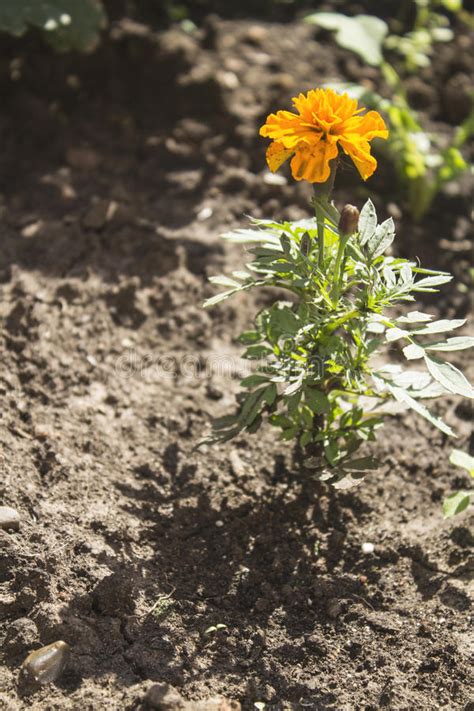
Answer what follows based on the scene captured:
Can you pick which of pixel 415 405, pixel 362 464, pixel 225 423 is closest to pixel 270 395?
pixel 225 423

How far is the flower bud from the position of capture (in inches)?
79.1

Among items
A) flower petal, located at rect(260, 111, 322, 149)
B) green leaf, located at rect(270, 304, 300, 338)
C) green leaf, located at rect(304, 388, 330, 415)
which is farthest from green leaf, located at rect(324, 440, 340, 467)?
flower petal, located at rect(260, 111, 322, 149)

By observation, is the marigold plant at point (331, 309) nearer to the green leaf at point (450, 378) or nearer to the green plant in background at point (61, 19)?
the green leaf at point (450, 378)

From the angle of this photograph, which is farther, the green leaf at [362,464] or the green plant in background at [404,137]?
the green plant in background at [404,137]

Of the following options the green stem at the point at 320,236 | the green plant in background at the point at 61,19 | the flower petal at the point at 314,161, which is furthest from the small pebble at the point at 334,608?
the green plant in background at the point at 61,19

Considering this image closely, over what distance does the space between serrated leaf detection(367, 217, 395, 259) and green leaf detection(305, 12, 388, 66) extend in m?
1.89

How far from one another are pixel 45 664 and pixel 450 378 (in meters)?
1.21

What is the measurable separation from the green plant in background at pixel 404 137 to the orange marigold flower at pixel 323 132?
66.8 inches

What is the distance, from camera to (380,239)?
7.18 ft

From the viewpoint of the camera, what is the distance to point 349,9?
495cm

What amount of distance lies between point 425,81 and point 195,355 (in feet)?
7.71

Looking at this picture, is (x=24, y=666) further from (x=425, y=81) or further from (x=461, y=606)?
(x=425, y=81)

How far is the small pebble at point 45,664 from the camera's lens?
1.99 meters

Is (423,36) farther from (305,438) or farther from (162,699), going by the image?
(162,699)
